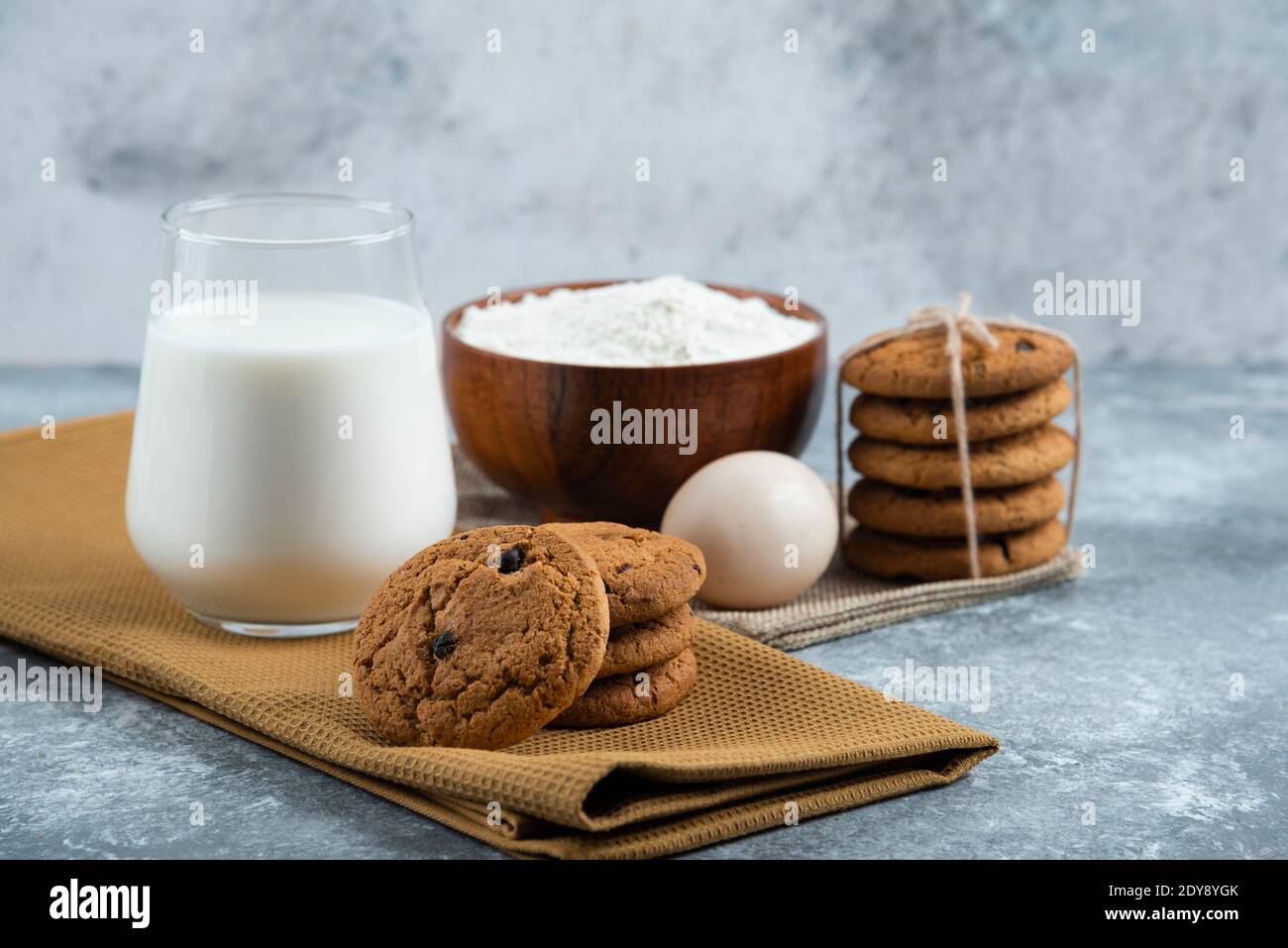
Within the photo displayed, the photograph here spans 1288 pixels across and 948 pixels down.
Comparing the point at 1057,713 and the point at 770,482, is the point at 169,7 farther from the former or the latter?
the point at 1057,713

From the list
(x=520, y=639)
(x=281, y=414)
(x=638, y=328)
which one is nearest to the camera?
(x=520, y=639)

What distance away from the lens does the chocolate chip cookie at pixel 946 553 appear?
1458mm

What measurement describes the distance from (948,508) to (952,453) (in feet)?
0.18

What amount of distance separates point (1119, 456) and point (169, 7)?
161cm

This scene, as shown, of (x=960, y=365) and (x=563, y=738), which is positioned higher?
(x=960, y=365)

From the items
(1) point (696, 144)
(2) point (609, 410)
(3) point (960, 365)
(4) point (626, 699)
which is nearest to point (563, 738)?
(4) point (626, 699)

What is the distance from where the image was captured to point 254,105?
7.89ft

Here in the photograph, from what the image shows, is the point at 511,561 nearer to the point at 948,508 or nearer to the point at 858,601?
the point at 858,601

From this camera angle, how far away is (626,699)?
43.6 inches

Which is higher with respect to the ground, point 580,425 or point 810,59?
point 810,59

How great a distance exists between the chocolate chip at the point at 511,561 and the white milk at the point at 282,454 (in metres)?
0.21

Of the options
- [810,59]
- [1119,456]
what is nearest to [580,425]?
[1119,456]

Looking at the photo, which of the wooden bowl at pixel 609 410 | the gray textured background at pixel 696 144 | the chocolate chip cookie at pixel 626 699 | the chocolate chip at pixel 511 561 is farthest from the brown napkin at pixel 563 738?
the gray textured background at pixel 696 144

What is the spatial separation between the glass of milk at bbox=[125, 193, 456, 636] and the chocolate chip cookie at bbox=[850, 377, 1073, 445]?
0.46 m
